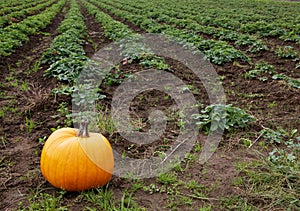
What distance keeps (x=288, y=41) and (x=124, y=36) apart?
5.53 m

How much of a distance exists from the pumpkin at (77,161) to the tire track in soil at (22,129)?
1.23ft

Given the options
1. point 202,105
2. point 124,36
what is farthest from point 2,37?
point 202,105

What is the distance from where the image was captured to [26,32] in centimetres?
1138

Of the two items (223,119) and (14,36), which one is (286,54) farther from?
(14,36)

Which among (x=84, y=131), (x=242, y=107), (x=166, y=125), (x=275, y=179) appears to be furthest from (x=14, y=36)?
(x=275, y=179)

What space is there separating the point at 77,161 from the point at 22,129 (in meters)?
1.79

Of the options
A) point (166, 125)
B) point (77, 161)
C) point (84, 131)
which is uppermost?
point (84, 131)

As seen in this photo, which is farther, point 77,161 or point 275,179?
point 275,179

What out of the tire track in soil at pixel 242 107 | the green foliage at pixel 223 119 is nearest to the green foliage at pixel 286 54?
the tire track in soil at pixel 242 107

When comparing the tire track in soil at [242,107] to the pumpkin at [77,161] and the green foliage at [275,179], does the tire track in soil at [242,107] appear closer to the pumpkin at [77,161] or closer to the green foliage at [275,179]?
the green foliage at [275,179]

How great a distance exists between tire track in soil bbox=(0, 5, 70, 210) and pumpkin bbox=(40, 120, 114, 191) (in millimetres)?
375

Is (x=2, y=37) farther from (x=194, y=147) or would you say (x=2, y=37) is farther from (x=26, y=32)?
(x=194, y=147)

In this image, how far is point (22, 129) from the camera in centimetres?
423

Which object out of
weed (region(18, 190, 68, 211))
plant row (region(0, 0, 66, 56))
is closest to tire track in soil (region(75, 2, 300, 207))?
weed (region(18, 190, 68, 211))
